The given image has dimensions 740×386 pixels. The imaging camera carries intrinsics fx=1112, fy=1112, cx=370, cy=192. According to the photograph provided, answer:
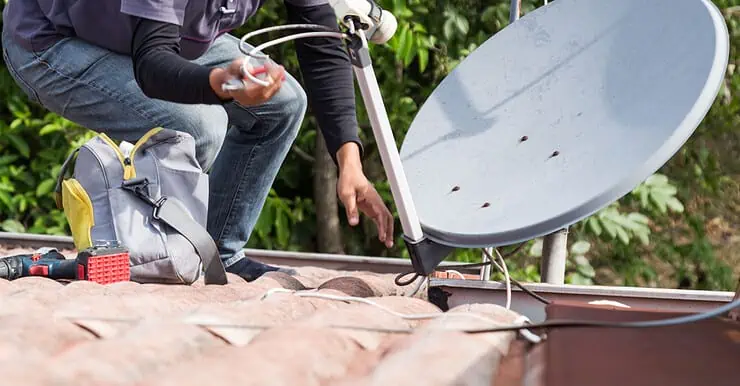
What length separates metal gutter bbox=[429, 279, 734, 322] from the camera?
6.98 ft

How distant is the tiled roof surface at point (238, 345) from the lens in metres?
1.13

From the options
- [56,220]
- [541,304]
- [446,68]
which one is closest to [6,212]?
[56,220]

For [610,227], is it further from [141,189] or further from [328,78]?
[141,189]

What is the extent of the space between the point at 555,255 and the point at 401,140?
1.61 meters

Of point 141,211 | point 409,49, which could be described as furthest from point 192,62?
point 409,49

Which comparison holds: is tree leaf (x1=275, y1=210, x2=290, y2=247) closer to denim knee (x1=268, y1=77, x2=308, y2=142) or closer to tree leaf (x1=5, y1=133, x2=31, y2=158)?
tree leaf (x1=5, y1=133, x2=31, y2=158)

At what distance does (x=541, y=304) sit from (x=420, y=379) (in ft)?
3.54

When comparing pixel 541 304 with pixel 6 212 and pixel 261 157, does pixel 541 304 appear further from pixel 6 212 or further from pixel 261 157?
pixel 6 212

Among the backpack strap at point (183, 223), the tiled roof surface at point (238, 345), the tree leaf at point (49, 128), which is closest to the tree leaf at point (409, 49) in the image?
the tree leaf at point (49, 128)

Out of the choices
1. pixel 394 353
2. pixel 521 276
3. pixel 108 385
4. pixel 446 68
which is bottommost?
pixel 521 276

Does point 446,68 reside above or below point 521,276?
above

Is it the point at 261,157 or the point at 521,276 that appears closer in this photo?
the point at 261,157

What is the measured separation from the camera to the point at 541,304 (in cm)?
216

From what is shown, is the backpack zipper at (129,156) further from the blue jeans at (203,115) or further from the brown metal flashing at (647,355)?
the brown metal flashing at (647,355)
